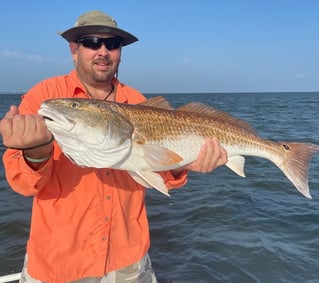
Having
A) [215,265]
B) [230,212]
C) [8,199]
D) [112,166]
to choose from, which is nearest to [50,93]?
[112,166]

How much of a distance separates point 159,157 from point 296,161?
6.44 ft

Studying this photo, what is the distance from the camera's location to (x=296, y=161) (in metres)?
4.48

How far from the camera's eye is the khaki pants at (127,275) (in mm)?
3488

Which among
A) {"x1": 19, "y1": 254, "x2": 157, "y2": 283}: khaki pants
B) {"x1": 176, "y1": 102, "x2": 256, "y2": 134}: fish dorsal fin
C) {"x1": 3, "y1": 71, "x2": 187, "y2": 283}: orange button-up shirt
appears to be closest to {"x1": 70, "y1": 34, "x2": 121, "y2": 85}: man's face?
{"x1": 3, "y1": 71, "x2": 187, "y2": 283}: orange button-up shirt

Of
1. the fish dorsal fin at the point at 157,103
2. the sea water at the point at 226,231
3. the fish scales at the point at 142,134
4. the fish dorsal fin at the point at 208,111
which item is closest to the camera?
the fish scales at the point at 142,134

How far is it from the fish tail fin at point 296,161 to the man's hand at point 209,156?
1.02 meters

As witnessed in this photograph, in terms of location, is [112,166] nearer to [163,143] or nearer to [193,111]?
[163,143]

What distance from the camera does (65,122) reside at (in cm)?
296

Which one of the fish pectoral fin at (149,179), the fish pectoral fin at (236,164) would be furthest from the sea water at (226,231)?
the fish pectoral fin at (149,179)

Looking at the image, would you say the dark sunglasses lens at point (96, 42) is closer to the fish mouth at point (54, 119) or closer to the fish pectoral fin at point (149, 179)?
the fish mouth at point (54, 119)

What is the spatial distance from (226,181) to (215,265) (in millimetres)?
5770

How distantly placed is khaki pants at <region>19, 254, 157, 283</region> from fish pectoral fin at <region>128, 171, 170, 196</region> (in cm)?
86

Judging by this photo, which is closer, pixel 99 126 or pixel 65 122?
pixel 65 122

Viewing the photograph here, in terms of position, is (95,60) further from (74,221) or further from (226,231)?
(226,231)
